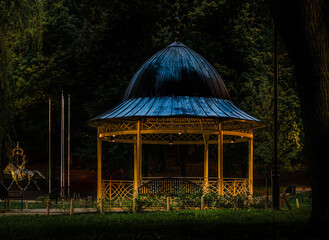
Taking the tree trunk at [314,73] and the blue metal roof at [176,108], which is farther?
the blue metal roof at [176,108]

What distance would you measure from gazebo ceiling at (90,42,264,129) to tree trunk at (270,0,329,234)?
31.6ft

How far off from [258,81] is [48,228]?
2677cm

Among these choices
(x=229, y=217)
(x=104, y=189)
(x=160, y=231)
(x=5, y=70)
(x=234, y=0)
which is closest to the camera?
(x=160, y=231)

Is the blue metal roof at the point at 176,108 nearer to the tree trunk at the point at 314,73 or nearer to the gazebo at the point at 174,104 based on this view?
the gazebo at the point at 174,104

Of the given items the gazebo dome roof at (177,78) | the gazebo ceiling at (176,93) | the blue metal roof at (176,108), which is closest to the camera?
the blue metal roof at (176,108)

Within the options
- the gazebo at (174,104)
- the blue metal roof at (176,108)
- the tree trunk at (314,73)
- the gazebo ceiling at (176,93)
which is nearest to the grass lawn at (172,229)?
the tree trunk at (314,73)

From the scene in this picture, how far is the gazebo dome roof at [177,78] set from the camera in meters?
24.4

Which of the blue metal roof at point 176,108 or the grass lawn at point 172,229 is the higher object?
the blue metal roof at point 176,108

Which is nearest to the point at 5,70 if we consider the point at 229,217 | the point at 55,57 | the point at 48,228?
the point at 48,228

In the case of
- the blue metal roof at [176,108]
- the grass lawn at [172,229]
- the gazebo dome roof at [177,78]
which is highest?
the gazebo dome roof at [177,78]

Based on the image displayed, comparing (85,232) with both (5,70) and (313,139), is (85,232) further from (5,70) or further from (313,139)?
(5,70)

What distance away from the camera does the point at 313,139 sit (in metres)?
13.2

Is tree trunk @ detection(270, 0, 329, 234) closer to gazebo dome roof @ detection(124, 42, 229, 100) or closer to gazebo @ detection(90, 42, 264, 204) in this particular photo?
gazebo @ detection(90, 42, 264, 204)

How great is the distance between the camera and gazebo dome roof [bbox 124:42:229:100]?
2439cm
